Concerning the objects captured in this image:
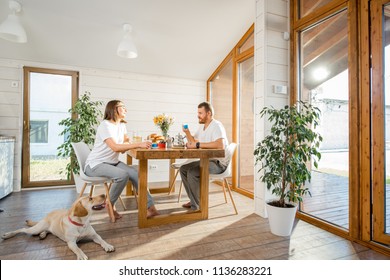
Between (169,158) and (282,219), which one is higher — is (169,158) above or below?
above

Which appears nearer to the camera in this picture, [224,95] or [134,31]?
[134,31]

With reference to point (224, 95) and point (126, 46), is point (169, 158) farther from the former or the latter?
point (224, 95)

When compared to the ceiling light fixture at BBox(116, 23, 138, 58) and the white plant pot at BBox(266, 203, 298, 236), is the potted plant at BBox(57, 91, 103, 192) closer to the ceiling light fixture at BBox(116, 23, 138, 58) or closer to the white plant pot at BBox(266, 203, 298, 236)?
the ceiling light fixture at BBox(116, 23, 138, 58)

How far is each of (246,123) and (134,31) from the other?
2144 mm

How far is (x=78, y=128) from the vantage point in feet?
11.1

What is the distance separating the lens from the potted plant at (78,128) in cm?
338

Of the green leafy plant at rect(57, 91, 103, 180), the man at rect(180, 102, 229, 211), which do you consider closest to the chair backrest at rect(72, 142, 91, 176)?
the green leafy plant at rect(57, 91, 103, 180)

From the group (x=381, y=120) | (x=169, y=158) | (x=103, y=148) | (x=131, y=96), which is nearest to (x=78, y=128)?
(x=131, y=96)

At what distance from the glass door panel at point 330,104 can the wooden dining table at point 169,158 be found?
1105 millimetres

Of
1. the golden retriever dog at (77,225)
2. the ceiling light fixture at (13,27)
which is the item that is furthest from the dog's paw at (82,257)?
the ceiling light fixture at (13,27)

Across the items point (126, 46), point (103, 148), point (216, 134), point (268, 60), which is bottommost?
point (103, 148)

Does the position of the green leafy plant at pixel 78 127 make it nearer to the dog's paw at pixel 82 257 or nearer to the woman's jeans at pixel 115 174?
the woman's jeans at pixel 115 174

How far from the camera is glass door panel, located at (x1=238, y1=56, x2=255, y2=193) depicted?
3.41 meters
